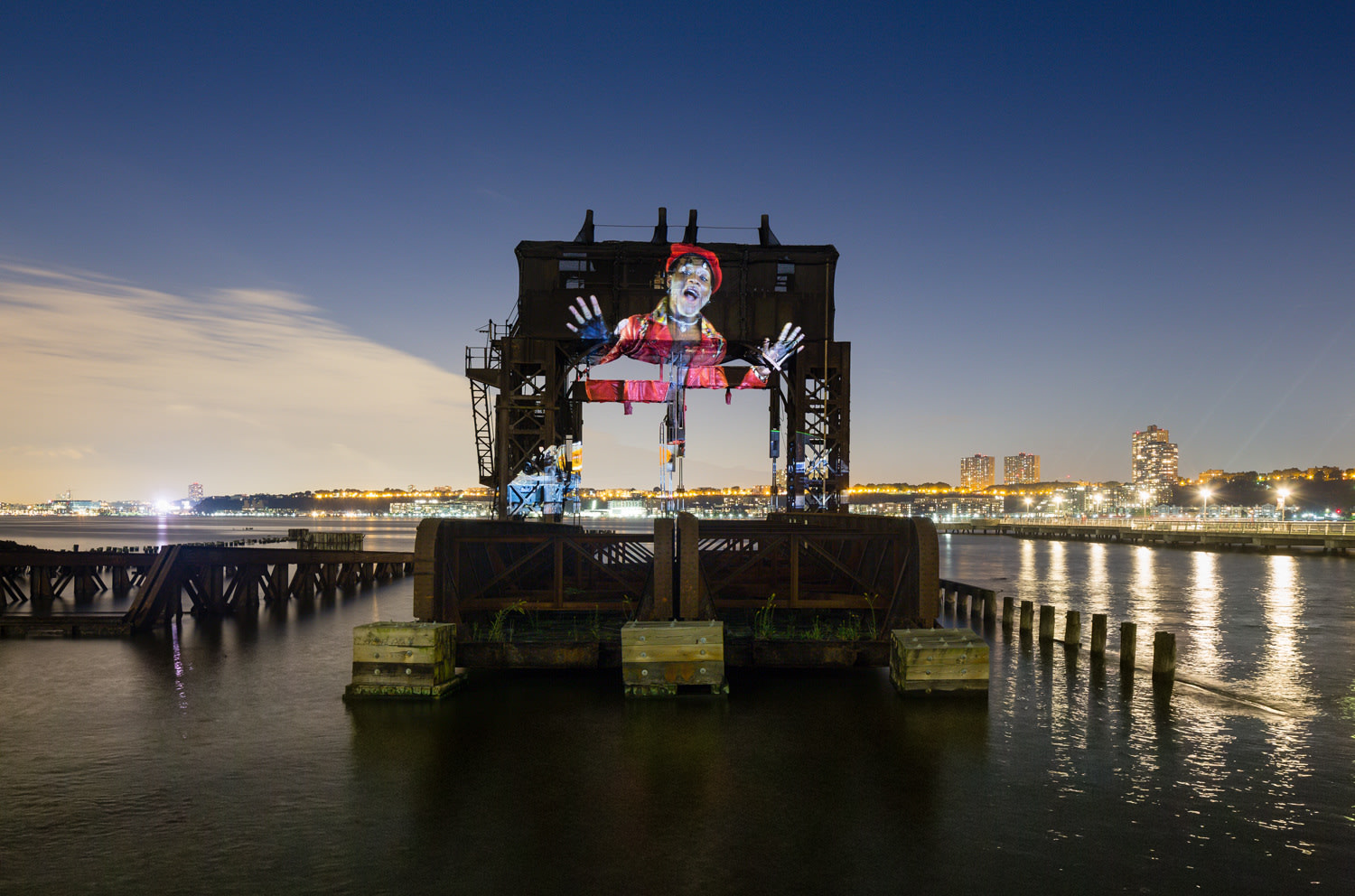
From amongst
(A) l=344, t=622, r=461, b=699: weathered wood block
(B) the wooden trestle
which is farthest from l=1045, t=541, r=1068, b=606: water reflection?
(A) l=344, t=622, r=461, b=699: weathered wood block

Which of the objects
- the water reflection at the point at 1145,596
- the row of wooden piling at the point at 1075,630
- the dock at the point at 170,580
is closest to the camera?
the row of wooden piling at the point at 1075,630

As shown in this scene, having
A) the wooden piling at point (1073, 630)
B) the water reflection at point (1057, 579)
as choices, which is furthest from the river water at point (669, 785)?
the water reflection at point (1057, 579)

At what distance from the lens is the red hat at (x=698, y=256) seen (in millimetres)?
29750

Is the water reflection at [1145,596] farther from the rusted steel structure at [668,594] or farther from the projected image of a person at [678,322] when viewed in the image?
the projected image of a person at [678,322]

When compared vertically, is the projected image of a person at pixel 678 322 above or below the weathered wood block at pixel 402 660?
above

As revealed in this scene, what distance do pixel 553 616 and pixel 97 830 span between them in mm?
13090

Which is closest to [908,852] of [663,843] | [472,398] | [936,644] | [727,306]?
[663,843]

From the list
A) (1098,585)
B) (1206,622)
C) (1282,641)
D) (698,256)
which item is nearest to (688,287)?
(698,256)

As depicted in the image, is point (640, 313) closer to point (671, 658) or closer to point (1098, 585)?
point (671, 658)

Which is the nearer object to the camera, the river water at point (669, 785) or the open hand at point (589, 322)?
the river water at point (669, 785)

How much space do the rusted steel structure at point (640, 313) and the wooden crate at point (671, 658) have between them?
44.8ft

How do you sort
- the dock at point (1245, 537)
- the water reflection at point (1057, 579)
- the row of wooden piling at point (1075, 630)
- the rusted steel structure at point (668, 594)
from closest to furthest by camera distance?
the rusted steel structure at point (668, 594)
the row of wooden piling at point (1075, 630)
the water reflection at point (1057, 579)
the dock at point (1245, 537)

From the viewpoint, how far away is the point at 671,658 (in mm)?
16641

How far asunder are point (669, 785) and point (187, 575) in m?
24.3
